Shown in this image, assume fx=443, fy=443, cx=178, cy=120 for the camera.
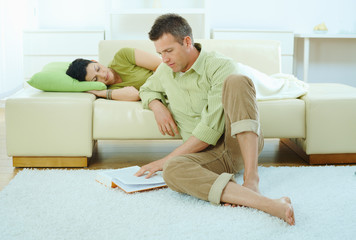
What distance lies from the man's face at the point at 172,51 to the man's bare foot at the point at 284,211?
28.7 inches

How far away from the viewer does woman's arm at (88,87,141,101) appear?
8.34 feet

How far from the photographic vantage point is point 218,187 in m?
1.74

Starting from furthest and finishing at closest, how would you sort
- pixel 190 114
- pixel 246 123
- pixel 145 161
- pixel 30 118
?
pixel 145 161
pixel 30 118
pixel 190 114
pixel 246 123

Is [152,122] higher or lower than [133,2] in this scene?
lower

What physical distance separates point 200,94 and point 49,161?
3.14ft

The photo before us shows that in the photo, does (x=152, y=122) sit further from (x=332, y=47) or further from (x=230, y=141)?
(x=332, y=47)

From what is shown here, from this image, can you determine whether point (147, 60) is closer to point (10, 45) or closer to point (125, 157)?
point (125, 157)

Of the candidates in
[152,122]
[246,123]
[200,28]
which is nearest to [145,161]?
[152,122]

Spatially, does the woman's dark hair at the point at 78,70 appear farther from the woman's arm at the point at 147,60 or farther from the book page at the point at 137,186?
the book page at the point at 137,186

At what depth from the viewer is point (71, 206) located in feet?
5.96

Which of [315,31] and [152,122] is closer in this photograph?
[152,122]

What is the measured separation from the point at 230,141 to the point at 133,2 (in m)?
3.06

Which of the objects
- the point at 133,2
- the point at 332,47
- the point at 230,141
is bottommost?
the point at 230,141

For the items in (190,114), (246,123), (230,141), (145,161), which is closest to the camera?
(246,123)
